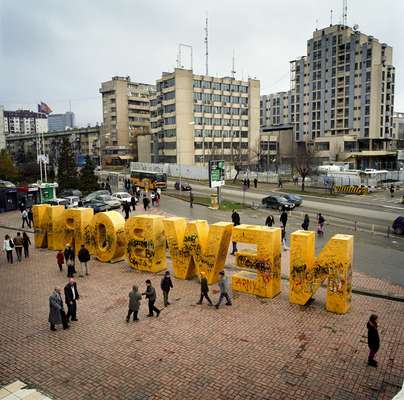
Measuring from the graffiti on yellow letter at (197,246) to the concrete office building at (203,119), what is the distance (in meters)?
65.9

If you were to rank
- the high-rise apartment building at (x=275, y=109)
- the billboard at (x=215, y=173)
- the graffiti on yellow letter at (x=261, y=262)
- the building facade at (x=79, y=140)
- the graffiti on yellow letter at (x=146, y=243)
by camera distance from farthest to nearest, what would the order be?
the high-rise apartment building at (x=275, y=109)
the building facade at (x=79, y=140)
the billboard at (x=215, y=173)
the graffiti on yellow letter at (x=146, y=243)
the graffiti on yellow letter at (x=261, y=262)

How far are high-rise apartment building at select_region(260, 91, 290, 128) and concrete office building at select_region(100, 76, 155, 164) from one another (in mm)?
47292

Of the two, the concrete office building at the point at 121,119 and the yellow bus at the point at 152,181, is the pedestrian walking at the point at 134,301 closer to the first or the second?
the yellow bus at the point at 152,181

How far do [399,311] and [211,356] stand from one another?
719cm

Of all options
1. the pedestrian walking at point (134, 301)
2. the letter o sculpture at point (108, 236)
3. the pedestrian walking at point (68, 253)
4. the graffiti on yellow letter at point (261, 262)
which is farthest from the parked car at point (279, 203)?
the pedestrian walking at point (134, 301)

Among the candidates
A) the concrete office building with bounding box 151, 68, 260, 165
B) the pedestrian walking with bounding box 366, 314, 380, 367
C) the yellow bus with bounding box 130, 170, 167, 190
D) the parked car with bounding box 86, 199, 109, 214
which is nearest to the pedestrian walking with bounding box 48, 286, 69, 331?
the pedestrian walking with bounding box 366, 314, 380, 367

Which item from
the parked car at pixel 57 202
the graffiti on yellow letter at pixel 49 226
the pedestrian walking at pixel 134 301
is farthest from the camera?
the parked car at pixel 57 202

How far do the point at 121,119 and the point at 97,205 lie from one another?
8454 cm

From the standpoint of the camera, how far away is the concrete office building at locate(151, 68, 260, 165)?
3445 inches

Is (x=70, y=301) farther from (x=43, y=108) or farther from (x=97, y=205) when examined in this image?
(x=43, y=108)

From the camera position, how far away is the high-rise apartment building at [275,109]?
5497 inches

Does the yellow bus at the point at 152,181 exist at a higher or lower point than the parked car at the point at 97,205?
higher

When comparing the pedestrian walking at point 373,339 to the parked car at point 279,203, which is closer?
the pedestrian walking at point 373,339

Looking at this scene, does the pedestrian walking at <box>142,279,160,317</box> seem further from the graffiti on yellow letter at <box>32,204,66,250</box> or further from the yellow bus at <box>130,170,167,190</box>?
the yellow bus at <box>130,170,167,190</box>
